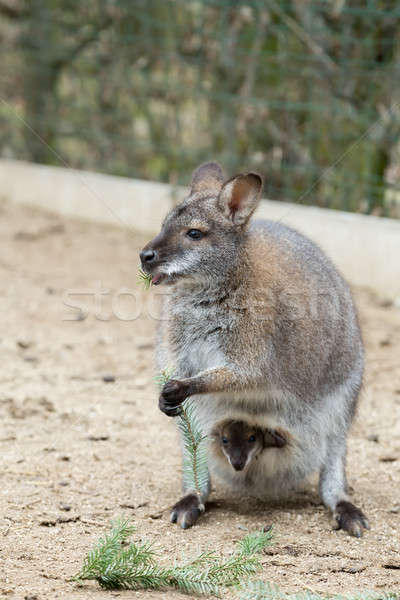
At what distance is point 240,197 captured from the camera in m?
3.60

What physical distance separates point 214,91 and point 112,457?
4830 millimetres

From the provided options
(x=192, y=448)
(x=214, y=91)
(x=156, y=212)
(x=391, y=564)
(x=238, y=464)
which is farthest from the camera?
(x=156, y=212)

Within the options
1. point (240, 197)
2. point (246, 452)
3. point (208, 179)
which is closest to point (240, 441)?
point (246, 452)

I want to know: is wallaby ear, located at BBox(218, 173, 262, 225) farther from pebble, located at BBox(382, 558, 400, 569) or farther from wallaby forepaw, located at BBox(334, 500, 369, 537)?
pebble, located at BBox(382, 558, 400, 569)

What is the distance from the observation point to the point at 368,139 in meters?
7.16

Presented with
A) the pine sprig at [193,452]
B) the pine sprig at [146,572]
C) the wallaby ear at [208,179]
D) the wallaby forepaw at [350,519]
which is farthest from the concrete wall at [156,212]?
the pine sprig at [146,572]

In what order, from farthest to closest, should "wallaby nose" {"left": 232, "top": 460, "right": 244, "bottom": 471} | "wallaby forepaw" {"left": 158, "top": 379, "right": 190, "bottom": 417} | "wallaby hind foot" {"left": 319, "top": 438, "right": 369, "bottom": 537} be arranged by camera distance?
"wallaby hind foot" {"left": 319, "top": 438, "right": 369, "bottom": 537}, "wallaby nose" {"left": 232, "top": 460, "right": 244, "bottom": 471}, "wallaby forepaw" {"left": 158, "top": 379, "right": 190, "bottom": 417}

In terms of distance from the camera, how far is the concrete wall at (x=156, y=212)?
688 cm

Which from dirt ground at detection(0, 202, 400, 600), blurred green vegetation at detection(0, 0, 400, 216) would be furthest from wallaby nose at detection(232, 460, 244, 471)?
blurred green vegetation at detection(0, 0, 400, 216)

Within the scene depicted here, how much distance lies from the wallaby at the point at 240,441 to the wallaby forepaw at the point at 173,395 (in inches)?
15.1

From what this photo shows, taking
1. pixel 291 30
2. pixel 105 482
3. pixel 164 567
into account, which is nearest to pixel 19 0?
pixel 291 30

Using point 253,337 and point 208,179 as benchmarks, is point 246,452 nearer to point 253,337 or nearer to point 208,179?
point 253,337

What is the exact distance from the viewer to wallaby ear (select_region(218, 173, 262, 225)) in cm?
355

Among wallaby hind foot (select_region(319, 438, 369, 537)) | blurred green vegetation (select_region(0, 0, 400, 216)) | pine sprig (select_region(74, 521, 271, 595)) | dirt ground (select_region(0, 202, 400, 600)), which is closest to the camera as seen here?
pine sprig (select_region(74, 521, 271, 595))
